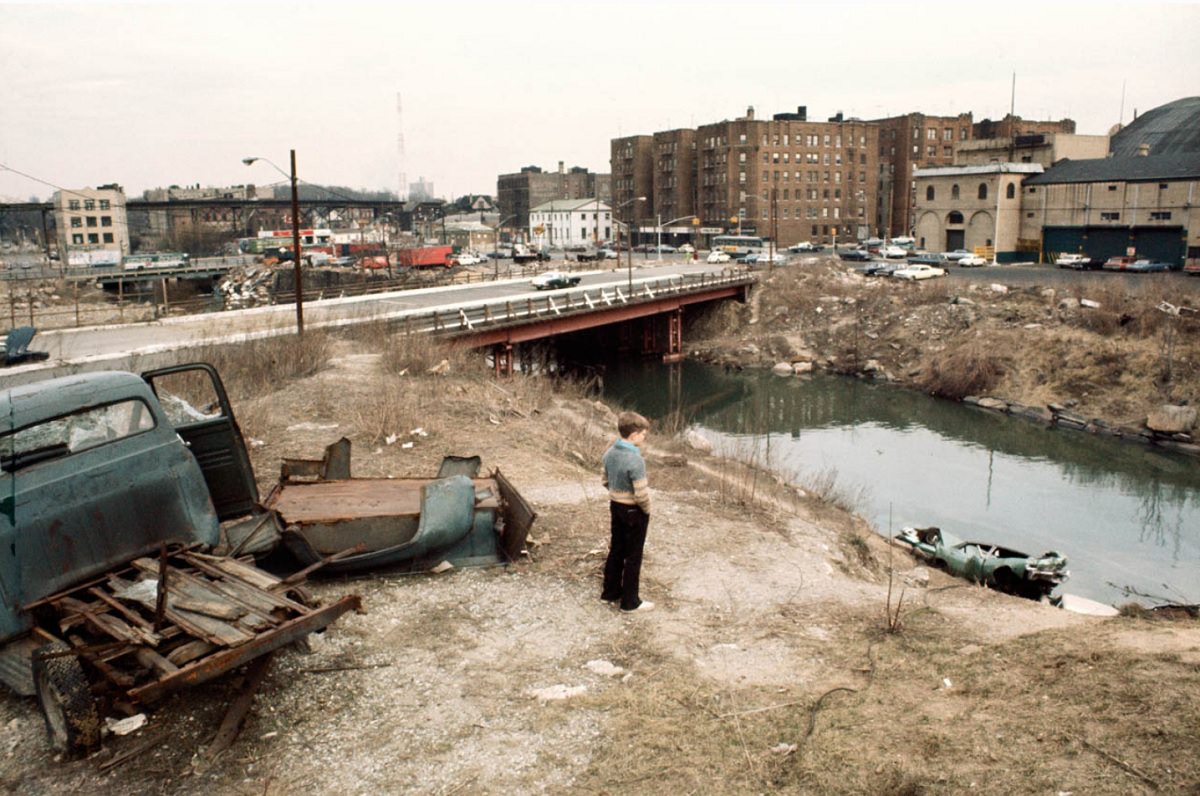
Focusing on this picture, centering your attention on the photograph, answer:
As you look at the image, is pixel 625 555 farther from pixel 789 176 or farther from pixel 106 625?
pixel 789 176

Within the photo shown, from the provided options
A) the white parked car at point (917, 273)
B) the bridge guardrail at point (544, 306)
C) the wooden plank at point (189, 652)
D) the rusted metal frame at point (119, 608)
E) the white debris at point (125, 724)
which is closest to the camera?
the wooden plank at point (189, 652)

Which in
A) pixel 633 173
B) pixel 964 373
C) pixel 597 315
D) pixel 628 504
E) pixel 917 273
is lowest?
pixel 964 373

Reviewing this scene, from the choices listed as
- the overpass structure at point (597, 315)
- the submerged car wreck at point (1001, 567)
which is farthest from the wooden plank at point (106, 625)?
the overpass structure at point (597, 315)

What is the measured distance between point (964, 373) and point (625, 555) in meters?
38.2

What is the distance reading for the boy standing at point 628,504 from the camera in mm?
8047

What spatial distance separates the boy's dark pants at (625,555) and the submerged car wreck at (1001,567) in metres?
10.2

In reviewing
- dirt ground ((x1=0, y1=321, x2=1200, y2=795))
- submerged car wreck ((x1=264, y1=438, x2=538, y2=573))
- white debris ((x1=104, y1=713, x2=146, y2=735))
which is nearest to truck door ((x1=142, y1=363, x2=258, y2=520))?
submerged car wreck ((x1=264, y1=438, x2=538, y2=573))

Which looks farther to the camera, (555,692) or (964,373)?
(964,373)

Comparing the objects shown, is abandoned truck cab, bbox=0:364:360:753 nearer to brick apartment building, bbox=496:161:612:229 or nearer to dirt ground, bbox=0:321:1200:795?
dirt ground, bbox=0:321:1200:795

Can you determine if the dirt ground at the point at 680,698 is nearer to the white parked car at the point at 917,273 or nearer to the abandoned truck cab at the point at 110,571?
the abandoned truck cab at the point at 110,571

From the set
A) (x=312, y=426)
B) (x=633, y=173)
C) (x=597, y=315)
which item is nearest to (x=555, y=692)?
(x=312, y=426)

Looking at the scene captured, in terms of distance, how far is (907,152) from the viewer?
112688mm

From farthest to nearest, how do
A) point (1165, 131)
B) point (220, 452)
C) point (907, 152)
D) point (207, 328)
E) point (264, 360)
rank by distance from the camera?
point (907, 152), point (1165, 131), point (207, 328), point (264, 360), point (220, 452)

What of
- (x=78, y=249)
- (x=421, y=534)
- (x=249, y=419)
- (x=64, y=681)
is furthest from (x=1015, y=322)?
(x=78, y=249)
